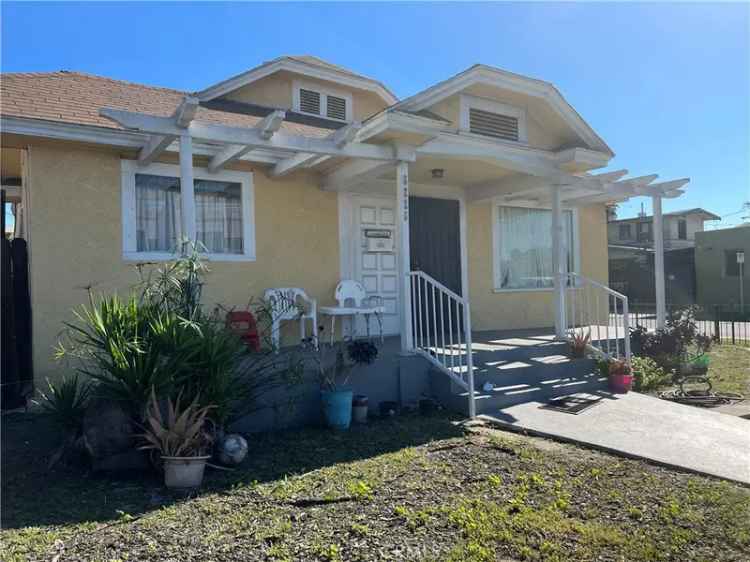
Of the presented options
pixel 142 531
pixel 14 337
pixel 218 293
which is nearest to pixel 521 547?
A: pixel 142 531

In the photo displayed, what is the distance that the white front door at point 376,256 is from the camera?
805 centimetres

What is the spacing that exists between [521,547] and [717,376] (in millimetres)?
6403

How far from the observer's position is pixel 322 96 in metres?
9.15

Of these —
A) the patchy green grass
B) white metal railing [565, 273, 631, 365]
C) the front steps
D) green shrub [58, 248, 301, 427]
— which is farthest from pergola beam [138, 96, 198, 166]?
the patchy green grass

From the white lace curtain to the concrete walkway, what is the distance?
150 inches

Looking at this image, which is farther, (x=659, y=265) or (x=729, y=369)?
(x=659, y=265)

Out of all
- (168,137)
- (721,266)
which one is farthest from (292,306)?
(721,266)

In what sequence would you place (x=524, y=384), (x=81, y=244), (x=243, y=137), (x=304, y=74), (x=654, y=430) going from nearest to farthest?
(x=654, y=430) < (x=243, y=137) < (x=81, y=244) < (x=524, y=384) < (x=304, y=74)

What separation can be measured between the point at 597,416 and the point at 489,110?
4.66m

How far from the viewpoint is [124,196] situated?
636cm

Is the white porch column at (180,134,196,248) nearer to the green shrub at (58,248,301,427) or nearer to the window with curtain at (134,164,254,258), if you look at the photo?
the green shrub at (58,248,301,427)

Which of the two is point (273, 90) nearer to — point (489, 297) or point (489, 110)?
point (489, 110)

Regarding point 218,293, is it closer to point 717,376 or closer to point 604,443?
point 604,443

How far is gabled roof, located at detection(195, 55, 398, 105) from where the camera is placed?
8320 mm
